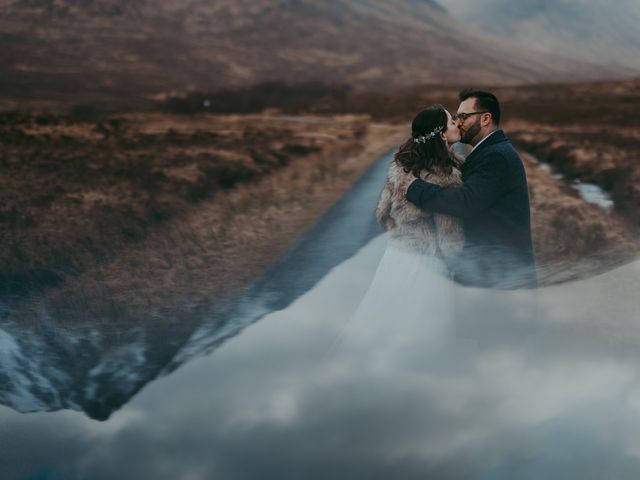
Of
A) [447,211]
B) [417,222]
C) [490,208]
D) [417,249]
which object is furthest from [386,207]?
[490,208]

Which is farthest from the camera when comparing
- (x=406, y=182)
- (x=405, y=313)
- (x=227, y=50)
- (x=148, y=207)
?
(x=227, y=50)

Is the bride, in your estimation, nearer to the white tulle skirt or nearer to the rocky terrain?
the white tulle skirt

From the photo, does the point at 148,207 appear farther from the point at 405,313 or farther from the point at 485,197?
the point at 485,197

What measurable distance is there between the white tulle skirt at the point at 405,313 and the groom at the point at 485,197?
0.67ft

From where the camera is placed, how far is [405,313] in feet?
15.5

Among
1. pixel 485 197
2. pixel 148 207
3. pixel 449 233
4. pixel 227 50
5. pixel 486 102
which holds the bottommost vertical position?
pixel 148 207

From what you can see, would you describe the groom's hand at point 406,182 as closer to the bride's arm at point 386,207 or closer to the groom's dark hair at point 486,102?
the bride's arm at point 386,207

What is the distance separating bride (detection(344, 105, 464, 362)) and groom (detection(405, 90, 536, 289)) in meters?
0.11

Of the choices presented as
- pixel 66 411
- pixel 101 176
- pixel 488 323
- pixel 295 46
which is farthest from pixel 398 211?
pixel 295 46

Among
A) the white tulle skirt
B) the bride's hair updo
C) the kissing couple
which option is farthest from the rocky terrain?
the bride's hair updo

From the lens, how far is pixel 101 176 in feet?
76.9

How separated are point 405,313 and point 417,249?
447 millimetres

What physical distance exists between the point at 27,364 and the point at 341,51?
136748 mm

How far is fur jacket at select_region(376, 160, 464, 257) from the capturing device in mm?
4465
